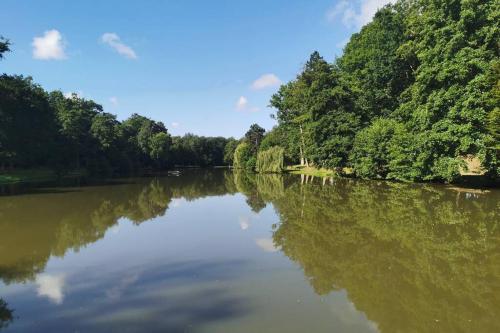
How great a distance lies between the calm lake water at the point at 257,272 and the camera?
6363 mm

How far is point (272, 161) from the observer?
63188 mm

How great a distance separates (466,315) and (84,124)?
73.9m

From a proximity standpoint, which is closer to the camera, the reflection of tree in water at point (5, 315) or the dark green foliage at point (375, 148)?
the reflection of tree in water at point (5, 315)

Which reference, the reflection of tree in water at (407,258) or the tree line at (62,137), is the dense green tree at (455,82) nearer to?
the reflection of tree in water at (407,258)

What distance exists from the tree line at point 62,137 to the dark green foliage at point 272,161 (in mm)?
27545

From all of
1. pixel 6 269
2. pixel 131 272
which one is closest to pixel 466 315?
pixel 131 272

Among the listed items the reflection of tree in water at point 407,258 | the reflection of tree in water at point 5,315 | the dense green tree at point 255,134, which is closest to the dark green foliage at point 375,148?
the reflection of tree in water at point 407,258

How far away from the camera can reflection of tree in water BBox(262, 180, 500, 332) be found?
659cm

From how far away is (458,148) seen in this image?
84.8ft

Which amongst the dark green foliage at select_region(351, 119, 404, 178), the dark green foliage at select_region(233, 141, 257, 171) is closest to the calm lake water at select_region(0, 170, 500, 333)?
the dark green foliage at select_region(351, 119, 404, 178)

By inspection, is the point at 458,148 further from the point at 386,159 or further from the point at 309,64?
the point at 309,64

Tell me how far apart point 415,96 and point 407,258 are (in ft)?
77.6

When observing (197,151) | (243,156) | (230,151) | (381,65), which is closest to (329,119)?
(381,65)

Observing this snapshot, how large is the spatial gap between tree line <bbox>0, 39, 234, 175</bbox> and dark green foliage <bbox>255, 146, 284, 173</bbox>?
2754 centimetres
